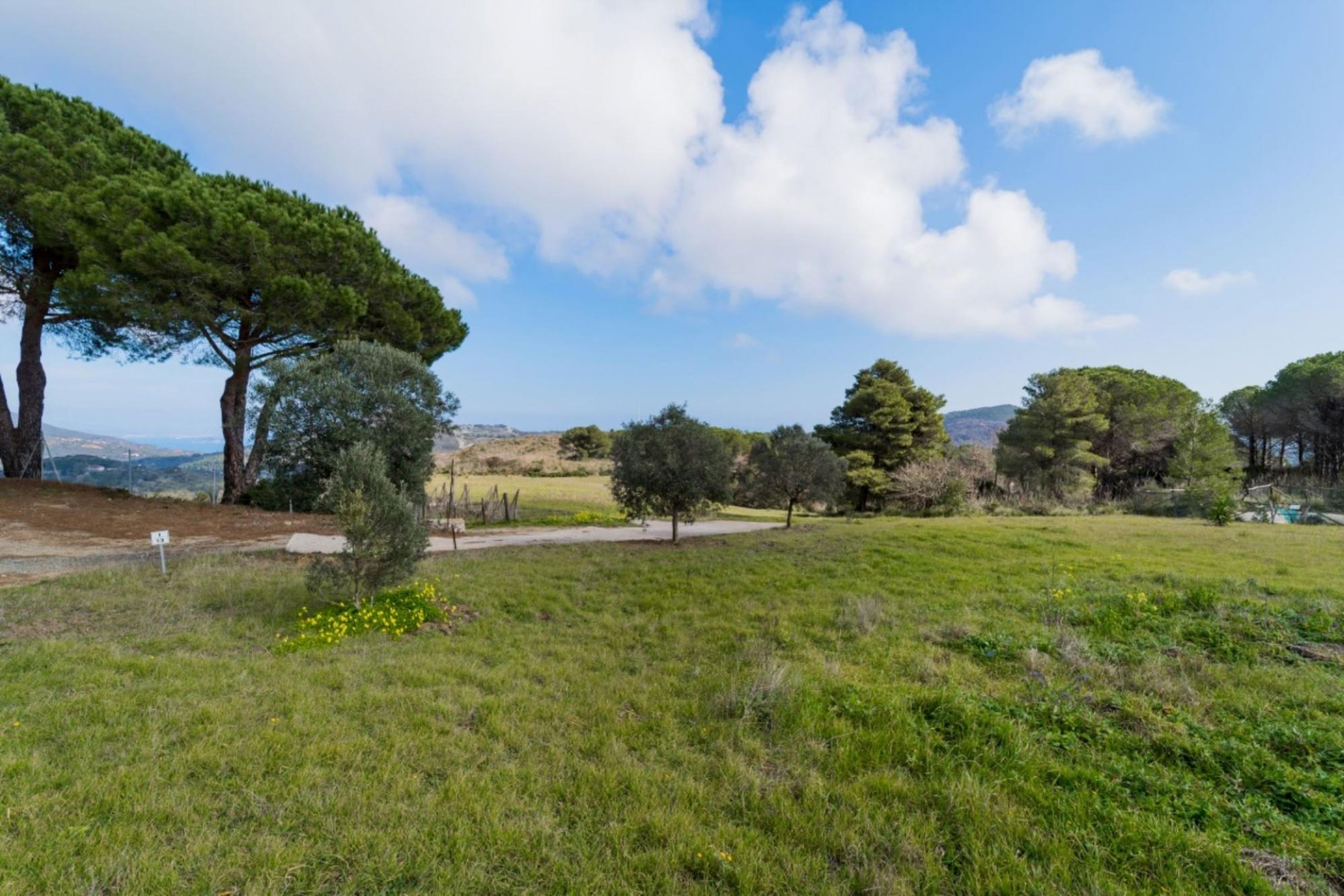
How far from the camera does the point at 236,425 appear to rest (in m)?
17.2

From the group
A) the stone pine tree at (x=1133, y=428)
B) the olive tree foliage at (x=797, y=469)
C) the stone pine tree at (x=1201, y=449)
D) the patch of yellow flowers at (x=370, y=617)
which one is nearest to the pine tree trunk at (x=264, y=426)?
the patch of yellow flowers at (x=370, y=617)

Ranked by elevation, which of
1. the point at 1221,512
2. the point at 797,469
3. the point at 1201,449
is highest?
the point at 1201,449

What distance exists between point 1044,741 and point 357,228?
21305 mm

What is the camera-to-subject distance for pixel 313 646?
576 cm

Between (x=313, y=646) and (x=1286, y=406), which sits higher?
(x=1286, y=406)

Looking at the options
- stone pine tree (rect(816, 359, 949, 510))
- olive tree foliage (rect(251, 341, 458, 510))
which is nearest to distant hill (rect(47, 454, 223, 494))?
Answer: olive tree foliage (rect(251, 341, 458, 510))

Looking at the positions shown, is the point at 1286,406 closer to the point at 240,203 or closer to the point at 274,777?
the point at 274,777

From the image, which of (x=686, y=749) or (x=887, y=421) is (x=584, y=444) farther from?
(x=686, y=749)

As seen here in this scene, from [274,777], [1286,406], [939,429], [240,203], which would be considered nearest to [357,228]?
[240,203]

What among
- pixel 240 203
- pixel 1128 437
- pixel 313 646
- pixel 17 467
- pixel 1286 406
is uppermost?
pixel 240 203

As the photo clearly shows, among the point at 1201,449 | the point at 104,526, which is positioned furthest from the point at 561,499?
the point at 1201,449

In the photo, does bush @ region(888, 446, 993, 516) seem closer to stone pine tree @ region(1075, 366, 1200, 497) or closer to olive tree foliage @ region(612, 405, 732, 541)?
stone pine tree @ region(1075, 366, 1200, 497)

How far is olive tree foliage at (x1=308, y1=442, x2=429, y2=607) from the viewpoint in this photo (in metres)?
6.54

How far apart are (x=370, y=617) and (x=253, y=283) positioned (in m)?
14.1
